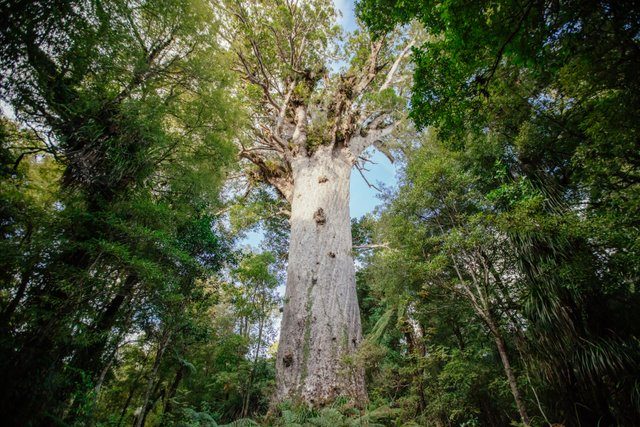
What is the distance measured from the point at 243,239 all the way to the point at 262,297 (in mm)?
2657

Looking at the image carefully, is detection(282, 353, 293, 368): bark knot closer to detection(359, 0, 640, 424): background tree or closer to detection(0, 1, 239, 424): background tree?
detection(0, 1, 239, 424): background tree

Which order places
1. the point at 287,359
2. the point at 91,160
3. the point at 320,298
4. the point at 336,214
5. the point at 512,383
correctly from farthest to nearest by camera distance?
the point at 336,214 < the point at 320,298 < the point at 287,359 < the point at 91,160 < the point at 512,383

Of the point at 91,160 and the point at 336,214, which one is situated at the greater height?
the point at 336,214

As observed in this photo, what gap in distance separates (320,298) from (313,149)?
12.7ft

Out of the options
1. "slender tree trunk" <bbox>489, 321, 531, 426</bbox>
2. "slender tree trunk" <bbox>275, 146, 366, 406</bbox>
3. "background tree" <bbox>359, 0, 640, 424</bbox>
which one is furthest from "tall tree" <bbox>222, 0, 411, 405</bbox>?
"background tree" <bbox>359, 0, 640, 424</bbox>

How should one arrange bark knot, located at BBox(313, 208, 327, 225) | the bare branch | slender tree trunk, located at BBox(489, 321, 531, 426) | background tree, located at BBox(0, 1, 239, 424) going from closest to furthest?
background tree, located at BBox(0, 1, 239, 424) < slender tree trunk, located at BBox(489, 321, 531, 426) < bark knot, located at BBox(313, 208, 327, 225) < the bare branch

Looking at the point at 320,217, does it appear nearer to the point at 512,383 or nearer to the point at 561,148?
the point at 512,383

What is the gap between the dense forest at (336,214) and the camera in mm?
2682

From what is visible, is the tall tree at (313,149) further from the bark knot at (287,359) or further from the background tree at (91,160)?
the background tree at (91,160)

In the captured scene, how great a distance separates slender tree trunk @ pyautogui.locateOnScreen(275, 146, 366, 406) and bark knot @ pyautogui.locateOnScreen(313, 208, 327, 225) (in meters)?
0.02

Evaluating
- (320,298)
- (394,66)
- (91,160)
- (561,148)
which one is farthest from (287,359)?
(394,66)

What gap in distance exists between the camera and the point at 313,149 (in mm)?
6910

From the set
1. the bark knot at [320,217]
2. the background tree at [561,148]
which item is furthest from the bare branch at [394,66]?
the bark knot at [320,217]

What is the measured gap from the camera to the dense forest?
2.68m
